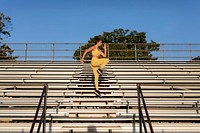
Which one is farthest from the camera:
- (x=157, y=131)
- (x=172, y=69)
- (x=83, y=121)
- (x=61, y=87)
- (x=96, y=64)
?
(x=172, y=69)

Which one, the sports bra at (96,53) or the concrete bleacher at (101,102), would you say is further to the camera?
the sports bra at (96,53)

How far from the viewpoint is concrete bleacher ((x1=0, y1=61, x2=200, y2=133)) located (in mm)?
5113

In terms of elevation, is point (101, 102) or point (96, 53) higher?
point (96, 53)

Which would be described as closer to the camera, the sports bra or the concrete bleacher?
the concrete bleacher

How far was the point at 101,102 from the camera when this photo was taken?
6.51 meters

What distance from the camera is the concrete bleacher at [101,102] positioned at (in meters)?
5.11

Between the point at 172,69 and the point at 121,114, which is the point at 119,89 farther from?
the point at 172,69

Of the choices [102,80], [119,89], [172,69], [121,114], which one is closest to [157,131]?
[121,114]

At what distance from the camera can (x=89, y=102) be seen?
6402 mm

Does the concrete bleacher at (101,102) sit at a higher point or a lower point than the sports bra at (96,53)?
lower

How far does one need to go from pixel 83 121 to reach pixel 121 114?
2.71 ft

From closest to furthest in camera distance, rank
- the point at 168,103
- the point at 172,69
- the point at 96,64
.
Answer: the point at 168,103 < the point at 96,64 < the point at 172,69

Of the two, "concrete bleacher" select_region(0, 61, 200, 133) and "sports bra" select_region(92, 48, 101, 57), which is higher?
"sports bra" select_region(92, 48, 101, 57)

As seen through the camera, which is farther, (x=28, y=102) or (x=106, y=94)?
(x=106, y=94)
